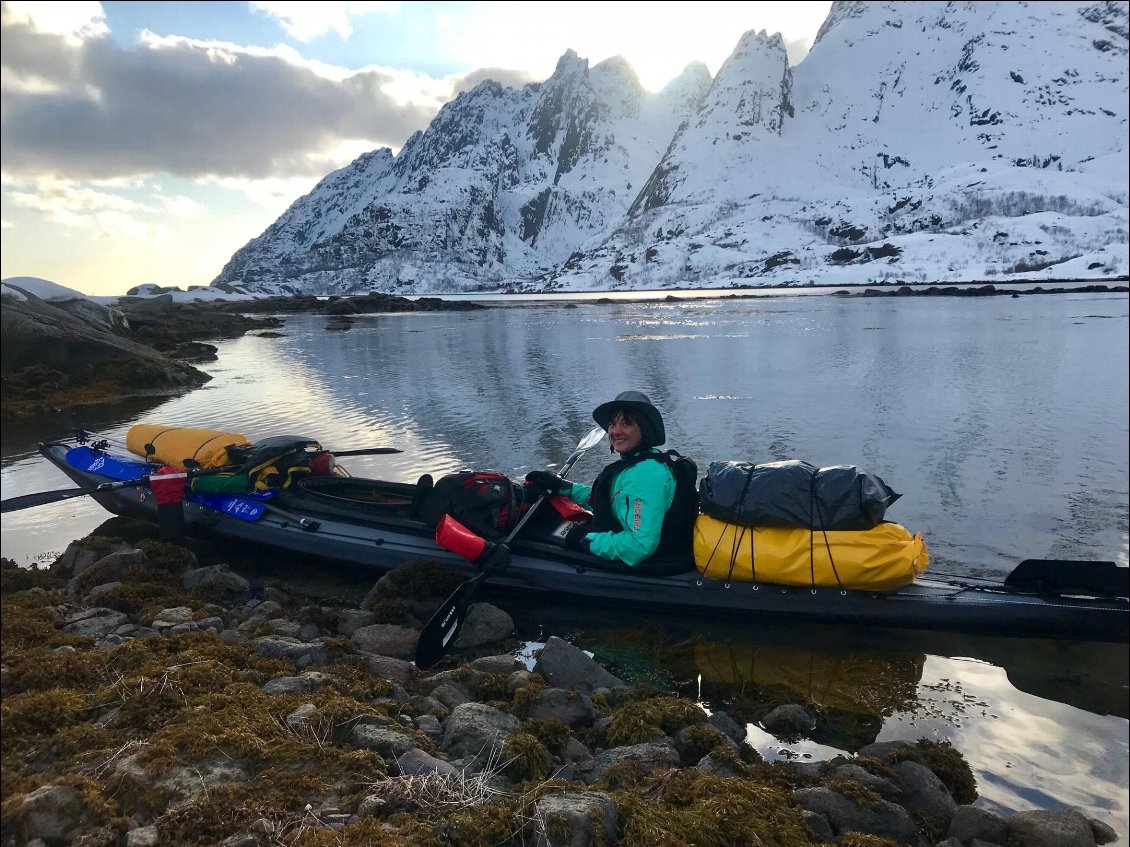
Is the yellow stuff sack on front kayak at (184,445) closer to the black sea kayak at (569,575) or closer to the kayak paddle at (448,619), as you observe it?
the black sea kayak at (569,575)

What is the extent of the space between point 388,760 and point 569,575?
3.06 metres

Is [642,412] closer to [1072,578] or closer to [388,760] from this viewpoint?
[388,760]

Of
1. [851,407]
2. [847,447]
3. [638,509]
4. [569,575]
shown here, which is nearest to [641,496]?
[638,509]

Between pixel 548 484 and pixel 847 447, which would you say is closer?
pixel 548 484

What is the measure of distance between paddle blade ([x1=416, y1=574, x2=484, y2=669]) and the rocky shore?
193 mm

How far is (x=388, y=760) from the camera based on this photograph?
3123 millimetres

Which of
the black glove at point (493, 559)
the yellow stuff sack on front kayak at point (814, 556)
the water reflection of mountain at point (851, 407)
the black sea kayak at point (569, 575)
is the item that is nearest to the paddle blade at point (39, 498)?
the black sea kayak at point (569, 575)

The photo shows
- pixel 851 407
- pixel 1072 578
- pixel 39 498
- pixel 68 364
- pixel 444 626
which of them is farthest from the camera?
pixel 68 364

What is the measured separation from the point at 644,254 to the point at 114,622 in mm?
164962

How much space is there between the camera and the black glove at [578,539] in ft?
20.1

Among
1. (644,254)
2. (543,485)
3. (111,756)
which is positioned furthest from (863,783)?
(644,254)

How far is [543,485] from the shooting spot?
709cm

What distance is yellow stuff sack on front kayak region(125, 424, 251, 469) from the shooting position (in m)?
8.00

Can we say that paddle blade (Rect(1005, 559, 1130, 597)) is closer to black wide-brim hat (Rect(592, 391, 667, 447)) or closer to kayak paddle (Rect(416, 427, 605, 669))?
black wide-brim hat (Rect(592, 391, 667, 447))
